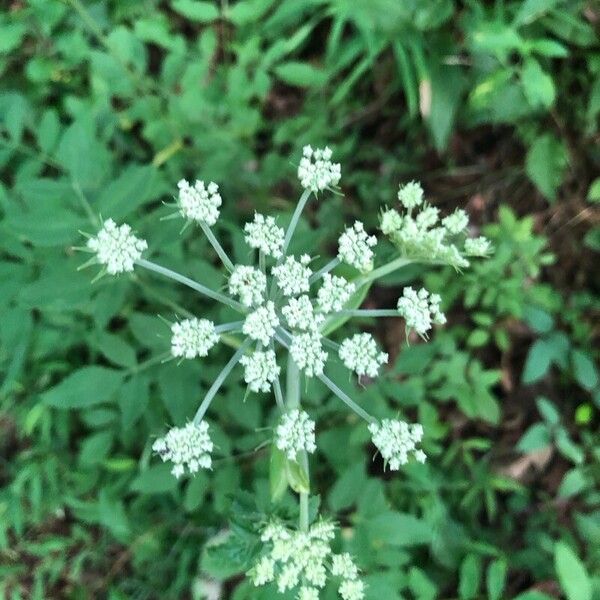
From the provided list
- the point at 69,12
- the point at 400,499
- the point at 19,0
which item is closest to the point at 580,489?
the point at 400,499

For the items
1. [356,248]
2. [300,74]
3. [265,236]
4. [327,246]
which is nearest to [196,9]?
[300,74]

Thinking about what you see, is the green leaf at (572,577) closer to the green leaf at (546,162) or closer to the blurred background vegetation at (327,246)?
the blurred background vegetation at (327,246)

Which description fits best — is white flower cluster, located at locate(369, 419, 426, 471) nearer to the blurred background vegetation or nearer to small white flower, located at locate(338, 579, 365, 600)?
small white flower, located at locate(338, 579, 365, 600)

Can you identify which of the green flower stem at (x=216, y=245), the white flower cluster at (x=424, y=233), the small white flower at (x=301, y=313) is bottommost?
the small white flower at (x=301, y=313)

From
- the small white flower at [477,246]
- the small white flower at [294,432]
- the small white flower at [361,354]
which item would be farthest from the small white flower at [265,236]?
the small white flower at [477,246]

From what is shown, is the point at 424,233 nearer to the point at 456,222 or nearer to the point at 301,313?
the point at 456,222

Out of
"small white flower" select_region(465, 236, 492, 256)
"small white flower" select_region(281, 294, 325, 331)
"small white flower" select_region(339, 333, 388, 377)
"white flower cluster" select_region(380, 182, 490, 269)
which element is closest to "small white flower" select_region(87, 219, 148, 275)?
"small white flower" select_region(281, 294, 325, 331)
